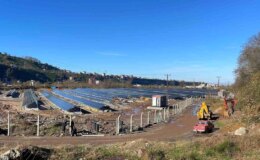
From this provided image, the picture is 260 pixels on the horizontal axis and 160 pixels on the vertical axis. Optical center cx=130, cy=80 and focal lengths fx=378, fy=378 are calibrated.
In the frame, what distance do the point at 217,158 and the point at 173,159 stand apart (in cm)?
160

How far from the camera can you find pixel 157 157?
1359 centimetres

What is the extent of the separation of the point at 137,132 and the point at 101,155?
57.7 feet

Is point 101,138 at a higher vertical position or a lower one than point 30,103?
higher

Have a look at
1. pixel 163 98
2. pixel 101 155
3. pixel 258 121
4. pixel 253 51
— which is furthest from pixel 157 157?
pixel 163 98

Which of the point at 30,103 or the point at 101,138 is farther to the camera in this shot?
the point at 30,103

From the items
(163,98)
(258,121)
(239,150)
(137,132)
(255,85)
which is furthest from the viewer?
(163,98)

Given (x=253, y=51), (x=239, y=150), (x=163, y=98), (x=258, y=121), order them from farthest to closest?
(x=163, y=98)
(x=253, y=51)
(x=258, y=121)
(x=239, y=150)

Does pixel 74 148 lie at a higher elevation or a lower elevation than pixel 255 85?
lower

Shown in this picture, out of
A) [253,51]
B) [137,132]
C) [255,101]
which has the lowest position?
[137,132]

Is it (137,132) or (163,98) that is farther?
(163,98)

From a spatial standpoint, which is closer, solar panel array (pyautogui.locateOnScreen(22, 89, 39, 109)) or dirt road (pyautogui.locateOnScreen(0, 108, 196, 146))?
dirt road (pyautogui.locateOnScreen(0, 108, 196, 146))

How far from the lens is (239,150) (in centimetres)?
1489

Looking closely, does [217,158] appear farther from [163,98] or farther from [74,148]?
[163,98]

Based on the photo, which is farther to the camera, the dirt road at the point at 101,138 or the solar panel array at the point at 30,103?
the solar panel array at the point at 30,103
